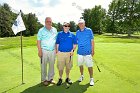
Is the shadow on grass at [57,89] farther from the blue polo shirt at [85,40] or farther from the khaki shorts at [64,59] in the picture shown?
the blue polo shirt at [85,40]

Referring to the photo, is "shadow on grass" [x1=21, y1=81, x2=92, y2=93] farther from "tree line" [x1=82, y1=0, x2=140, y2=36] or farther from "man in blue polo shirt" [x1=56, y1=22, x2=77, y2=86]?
"tree line" [x1=82, y1=0, x2=140, y2=36]

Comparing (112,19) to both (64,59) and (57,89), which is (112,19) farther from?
(57,89)

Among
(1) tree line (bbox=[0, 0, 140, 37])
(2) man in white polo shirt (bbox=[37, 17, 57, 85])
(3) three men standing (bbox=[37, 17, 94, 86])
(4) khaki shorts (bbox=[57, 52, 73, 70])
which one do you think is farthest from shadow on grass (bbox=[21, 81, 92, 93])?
(1) tree line (bbox=[0, 0, 140, 37])

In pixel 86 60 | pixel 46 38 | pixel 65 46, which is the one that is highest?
pixel 46 38

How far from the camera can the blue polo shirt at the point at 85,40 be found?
9.67 m

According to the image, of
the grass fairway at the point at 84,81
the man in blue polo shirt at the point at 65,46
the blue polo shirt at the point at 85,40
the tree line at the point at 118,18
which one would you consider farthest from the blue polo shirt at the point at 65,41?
the tree line at the point at 118,18

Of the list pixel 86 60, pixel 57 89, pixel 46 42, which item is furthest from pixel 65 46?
pixel 57 89

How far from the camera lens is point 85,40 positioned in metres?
9.73

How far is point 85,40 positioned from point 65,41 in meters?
0.69

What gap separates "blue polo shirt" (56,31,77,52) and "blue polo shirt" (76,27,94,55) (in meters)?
0.30

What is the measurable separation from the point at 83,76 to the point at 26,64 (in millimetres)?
3490

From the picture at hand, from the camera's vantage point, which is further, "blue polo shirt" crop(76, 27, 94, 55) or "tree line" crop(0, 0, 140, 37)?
"tree line" crop(0, 0, 140, 37)

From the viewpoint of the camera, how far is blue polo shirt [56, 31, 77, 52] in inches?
376

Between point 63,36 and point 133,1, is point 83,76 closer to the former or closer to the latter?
point 63,36
